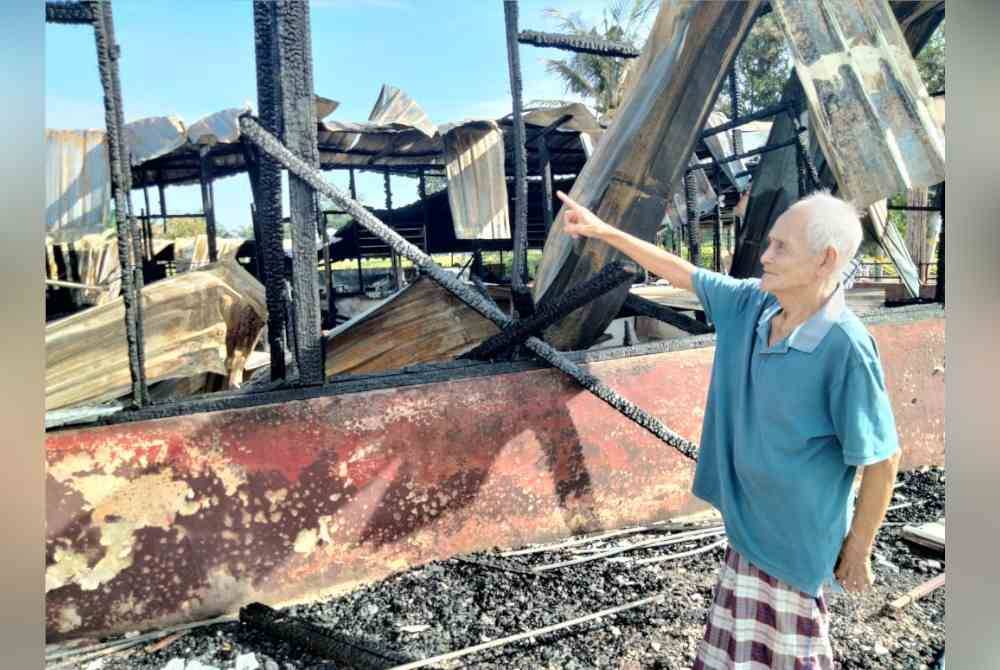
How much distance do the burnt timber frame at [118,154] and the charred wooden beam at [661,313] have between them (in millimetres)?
2477

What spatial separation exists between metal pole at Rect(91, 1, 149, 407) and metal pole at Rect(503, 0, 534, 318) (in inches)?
63.0

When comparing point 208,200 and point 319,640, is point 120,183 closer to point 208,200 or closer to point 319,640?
point 319,640

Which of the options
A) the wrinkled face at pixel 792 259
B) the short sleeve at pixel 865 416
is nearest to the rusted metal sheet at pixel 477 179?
the wrinkled face at pixel 792 259

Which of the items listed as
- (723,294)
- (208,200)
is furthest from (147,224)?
(723,294)

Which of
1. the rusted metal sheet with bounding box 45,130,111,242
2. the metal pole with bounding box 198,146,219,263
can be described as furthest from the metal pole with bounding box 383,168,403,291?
the rusted metal sheet with bounding box 45,130,111,242

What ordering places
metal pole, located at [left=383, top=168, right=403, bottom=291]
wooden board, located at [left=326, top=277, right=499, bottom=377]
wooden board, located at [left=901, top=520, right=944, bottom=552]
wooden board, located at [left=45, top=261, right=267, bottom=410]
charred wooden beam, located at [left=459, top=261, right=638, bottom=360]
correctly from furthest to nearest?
metal pole, located at [left=383, top=168, right=403, bottom=291]
wooden board, located at [left=326, top=277, right=499, bottom=377]
wooden board, located at [left=901, top=520, right=944, bottom=552]
wooden board, located at [left=45, top=261, right=267, bottom=410]
charred wooden beam, located at [left=459, top=261, right=638, bottom=360]

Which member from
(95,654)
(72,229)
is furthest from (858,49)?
(72,229)

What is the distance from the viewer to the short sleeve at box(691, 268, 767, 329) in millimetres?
1903

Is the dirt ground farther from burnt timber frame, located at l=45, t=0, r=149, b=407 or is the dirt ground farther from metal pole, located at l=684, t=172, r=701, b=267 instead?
metal pole, located at l=684, t=172, r=701, b=267

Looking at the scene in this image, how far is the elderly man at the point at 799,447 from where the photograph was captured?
1532 mm

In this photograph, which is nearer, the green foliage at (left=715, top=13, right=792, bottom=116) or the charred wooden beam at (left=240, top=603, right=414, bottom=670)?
the charred wooden beam at (left=240, top=603, right=414, bottom=670)

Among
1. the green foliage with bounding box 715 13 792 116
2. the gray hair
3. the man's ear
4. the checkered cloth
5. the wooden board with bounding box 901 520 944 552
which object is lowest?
the wooden board with bounding box 901 520 944 552
